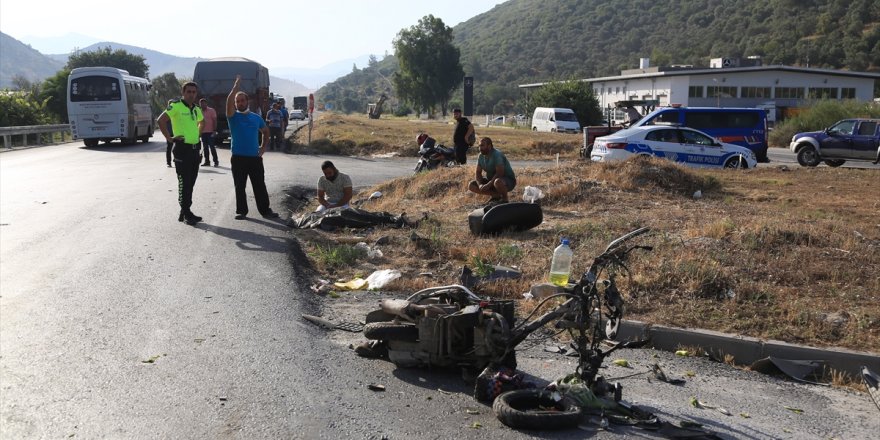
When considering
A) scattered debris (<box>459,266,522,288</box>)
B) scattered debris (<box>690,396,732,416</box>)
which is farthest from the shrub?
scattered debris (<box>690,396,732,416</box>)

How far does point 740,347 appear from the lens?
6023mm

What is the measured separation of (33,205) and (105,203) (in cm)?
120

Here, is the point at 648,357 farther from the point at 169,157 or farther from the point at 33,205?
the point at 169,157

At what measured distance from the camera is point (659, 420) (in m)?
4.55

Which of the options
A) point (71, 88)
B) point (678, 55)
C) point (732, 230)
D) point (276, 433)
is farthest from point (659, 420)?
point (678, 55)

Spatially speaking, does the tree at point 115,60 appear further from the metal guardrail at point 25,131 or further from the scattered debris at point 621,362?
the scattered debris at point 621,362

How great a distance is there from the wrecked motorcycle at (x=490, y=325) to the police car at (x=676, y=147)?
1654 cm

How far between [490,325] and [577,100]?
57843 mm

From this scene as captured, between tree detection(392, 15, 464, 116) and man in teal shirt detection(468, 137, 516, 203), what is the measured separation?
86142mm

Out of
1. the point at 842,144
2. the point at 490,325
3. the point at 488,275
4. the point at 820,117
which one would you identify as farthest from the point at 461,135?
the point at 820,117

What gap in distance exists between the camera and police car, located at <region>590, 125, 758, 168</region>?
21188 mm

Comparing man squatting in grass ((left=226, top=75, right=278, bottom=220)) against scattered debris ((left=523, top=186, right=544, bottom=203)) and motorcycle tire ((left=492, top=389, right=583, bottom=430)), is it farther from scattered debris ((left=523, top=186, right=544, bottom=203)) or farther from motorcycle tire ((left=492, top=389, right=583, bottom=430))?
motorcycle tire ((left=492, top=389, right=583, bottom=430))

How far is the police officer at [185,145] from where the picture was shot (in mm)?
11438

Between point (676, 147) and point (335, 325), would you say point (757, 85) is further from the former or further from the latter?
point (335, 325)
